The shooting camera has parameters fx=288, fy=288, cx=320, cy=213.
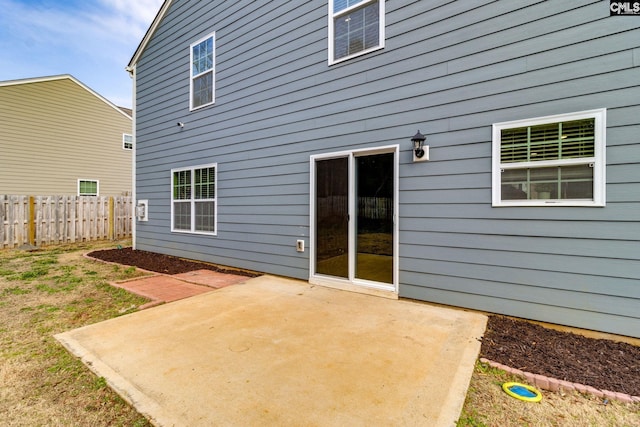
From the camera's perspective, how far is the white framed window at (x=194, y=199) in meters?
6.34

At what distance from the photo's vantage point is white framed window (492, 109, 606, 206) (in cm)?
274

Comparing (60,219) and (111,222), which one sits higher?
(60,219)

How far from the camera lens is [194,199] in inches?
263

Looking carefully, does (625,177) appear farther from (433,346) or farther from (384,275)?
(384,275)

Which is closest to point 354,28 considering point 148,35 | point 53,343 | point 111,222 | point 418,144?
point 418,144

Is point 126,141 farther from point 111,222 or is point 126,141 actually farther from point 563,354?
point 563,354

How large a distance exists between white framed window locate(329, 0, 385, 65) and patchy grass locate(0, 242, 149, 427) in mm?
4618

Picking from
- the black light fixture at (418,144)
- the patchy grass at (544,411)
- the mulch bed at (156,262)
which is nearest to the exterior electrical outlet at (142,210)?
the mulch bed at (156,262)

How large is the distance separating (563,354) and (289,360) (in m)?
2.32

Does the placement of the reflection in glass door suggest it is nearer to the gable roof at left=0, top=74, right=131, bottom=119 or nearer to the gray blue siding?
the gray blue siding

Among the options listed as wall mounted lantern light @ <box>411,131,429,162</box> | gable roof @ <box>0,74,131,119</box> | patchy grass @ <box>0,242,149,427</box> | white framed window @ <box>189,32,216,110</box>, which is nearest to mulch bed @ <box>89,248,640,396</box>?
wall mounted lantern light @ <box>411,131,429,162</box>

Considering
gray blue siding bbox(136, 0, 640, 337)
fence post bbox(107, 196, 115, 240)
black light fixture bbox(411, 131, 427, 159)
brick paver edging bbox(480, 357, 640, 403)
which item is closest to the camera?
brick paver edging bbox(480, 357, 640, 403)

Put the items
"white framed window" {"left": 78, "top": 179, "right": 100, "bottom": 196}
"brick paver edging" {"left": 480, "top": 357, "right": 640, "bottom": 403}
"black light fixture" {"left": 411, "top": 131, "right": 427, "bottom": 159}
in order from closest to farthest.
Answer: "brick paver edging" {"left": 480, "top": 357, "right": 640, "bottom": 403}
"black light fixture" {"left": 411, "top": 131, "right": 427, "bottom": 159}
"white framed window" {"left": 78, "top": 179, "right": 100, "bottom": 196}

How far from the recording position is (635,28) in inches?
103
